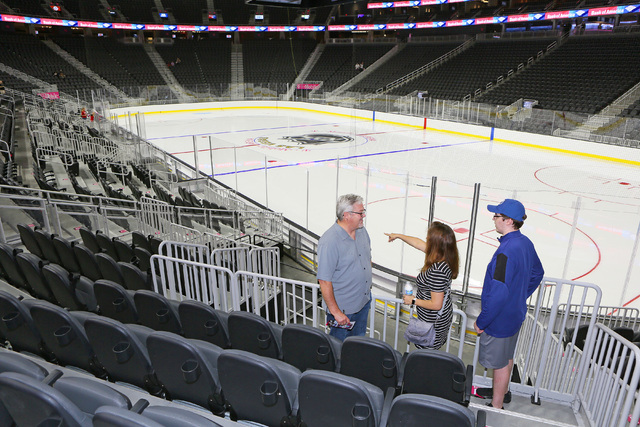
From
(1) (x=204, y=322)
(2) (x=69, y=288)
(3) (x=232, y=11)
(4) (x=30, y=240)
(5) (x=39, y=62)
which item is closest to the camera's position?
(1) (x=204, y=322)

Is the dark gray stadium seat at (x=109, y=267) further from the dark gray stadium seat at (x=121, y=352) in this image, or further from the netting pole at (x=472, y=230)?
the netting pole at (x=472, y=230)

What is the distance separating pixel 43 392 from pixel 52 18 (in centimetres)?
3476

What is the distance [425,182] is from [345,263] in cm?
383

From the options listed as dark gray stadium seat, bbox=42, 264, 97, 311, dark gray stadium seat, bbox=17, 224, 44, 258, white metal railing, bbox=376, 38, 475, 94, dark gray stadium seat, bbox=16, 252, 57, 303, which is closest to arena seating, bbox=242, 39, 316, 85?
white metal railing, bbox=376, 38, 475, 94

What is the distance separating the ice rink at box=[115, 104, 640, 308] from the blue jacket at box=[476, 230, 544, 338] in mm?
2476

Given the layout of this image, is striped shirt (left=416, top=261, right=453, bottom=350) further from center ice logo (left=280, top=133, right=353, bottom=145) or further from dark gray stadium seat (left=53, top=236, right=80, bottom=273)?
center ice logo (left=280, top=133, right=353, bottom=145)

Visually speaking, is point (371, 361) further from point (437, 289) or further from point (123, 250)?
point (123, 250)

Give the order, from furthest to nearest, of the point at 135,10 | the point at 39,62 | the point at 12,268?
the point at 135,10
the point at 39,62
the point at 12,268

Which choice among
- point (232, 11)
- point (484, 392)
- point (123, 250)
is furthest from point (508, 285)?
point (232, 11)

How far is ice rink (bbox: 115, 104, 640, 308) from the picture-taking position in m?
6.86

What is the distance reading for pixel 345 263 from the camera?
303cm

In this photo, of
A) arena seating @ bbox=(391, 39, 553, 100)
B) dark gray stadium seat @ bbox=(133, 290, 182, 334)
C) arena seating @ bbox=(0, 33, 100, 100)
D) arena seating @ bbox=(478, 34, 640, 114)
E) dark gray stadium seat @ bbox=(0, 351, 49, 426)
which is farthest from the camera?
arena seating @ bbox=(0, 33, 100, 100)

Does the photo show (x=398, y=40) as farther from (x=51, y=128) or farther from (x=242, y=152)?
(x=51, y=128)

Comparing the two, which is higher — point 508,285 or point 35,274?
point 508,285
